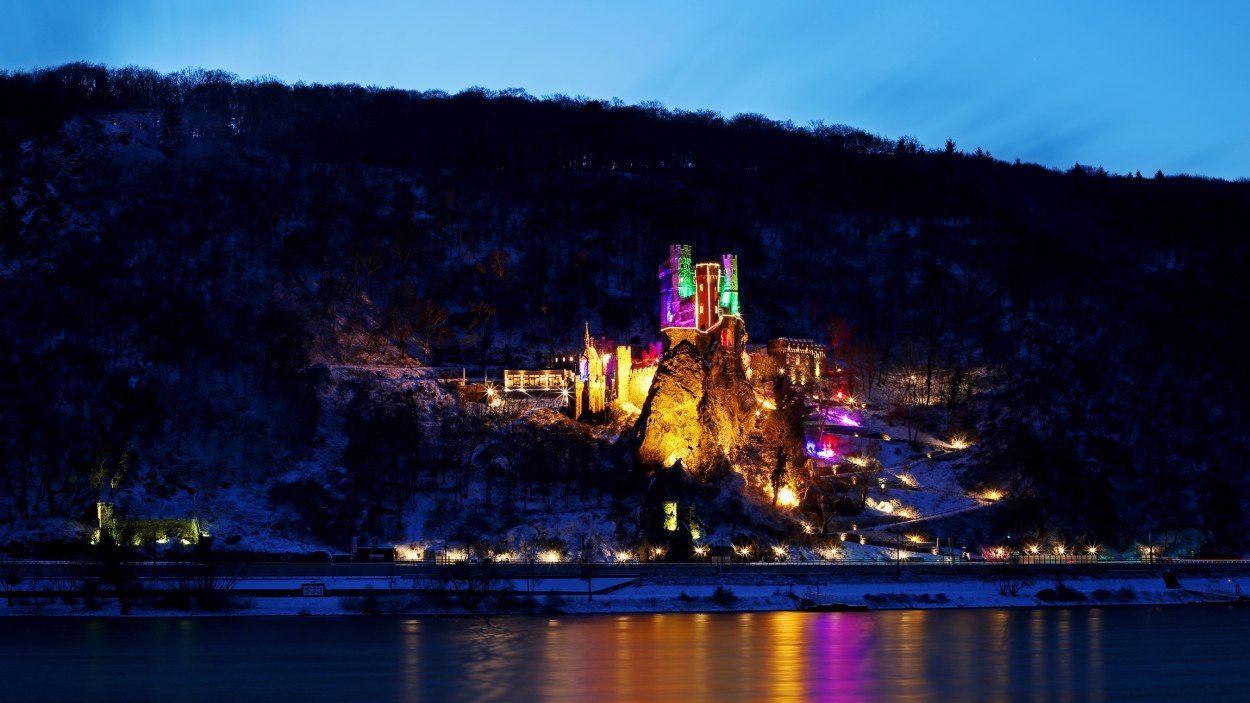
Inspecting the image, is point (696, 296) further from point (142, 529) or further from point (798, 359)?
point (142, 529)

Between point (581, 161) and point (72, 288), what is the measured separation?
85.2m

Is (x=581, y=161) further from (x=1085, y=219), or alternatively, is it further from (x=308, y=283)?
(x=1085, y=219)

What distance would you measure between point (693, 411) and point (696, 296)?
52.8 ft

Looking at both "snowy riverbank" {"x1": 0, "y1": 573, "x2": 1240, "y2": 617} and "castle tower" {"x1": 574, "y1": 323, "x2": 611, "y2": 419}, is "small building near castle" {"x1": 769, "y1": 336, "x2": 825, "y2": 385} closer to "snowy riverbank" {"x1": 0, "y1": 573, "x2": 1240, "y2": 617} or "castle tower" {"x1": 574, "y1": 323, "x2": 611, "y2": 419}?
"castle tower" {"x1": 574, "y1": 323, "x2": 611, "y2": 419}

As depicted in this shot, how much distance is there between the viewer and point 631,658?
55000mm

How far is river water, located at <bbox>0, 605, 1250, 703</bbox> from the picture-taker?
47.6m

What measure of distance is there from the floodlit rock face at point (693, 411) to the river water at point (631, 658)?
2249cm

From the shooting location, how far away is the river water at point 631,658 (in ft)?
156

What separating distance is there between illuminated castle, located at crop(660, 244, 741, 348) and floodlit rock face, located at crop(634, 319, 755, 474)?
6472 millimetres

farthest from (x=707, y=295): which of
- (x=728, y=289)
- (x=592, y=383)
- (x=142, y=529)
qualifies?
(x=142, y=529)

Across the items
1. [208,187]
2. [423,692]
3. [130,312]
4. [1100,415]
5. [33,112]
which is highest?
[33,112]

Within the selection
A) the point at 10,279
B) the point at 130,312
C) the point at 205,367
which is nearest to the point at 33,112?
the point at 10,279

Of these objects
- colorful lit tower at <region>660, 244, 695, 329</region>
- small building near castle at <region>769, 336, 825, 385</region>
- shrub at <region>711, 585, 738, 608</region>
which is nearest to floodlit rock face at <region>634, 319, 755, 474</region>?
colorful lit tower at <region>660, 244, 695, 329</region>

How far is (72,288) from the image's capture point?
389 feet
